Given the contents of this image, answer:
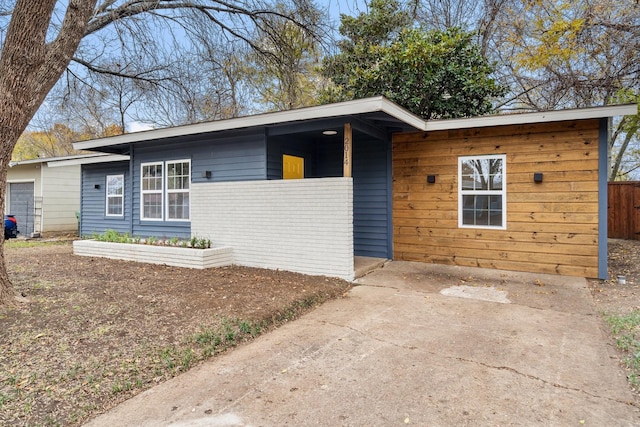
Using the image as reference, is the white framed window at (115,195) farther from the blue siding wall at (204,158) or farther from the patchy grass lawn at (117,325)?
the patchy grass lawn at (117,325)

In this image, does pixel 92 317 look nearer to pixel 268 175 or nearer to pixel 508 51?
pixel 268 175

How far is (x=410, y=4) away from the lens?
11.6 metres

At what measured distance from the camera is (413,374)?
279 cm

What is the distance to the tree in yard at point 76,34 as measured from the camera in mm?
4027

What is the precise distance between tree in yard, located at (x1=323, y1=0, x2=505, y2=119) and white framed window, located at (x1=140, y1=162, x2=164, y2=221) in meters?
5.11

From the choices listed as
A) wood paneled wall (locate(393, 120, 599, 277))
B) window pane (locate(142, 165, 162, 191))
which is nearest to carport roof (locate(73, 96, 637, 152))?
wood paneled wall (locate(393, 120, 599, 277))

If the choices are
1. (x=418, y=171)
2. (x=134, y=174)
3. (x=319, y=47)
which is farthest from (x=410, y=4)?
(x=134, y=174)

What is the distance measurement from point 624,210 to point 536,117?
277 inches

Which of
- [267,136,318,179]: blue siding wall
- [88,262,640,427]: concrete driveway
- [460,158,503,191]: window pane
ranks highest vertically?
[267,136,318,179]: blue siding wall

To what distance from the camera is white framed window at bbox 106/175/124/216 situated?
10.8 meters

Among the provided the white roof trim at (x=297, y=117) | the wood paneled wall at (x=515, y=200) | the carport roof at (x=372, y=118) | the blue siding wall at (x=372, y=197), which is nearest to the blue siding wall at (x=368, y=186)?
the blue siding wall at (x=372, y=197)

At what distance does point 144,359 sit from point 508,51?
12756mm

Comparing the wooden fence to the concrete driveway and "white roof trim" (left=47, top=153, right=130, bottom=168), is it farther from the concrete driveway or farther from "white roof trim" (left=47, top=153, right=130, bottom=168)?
"white roof trim" (left=47, top=153, right=130, bottom=168)

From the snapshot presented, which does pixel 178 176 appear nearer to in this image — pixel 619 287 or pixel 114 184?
pixel 114 184
